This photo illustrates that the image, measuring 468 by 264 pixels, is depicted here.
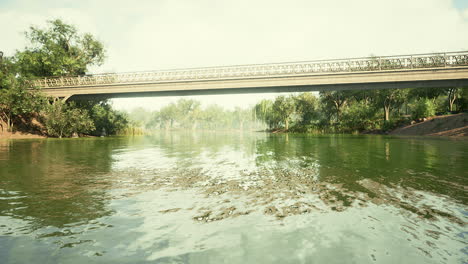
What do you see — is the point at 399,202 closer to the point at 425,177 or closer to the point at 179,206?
the point at 425,177

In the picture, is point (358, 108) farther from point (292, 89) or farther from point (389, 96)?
point (292, 89)

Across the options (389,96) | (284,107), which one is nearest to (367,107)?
(389,96)

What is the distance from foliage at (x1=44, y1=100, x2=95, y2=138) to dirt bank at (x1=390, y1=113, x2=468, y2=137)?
44770mm

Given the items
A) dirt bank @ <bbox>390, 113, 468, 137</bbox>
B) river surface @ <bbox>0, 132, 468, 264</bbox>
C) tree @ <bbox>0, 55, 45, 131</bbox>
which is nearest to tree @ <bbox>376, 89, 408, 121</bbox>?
dirt bank @ <bbox>390, 113, 468, 137</bbox>

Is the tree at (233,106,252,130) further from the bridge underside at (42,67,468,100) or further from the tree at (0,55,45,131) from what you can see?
the tree at (0,55,45,131)

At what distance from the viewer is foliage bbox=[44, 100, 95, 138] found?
2894 cm

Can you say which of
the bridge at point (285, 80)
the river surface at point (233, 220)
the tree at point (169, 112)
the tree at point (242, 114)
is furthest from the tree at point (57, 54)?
the tree at point (242, 114)

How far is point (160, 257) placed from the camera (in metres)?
2.28

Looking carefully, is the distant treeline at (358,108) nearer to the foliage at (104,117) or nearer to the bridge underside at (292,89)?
the foliage at (104,117)

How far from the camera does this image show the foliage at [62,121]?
94.9 ft

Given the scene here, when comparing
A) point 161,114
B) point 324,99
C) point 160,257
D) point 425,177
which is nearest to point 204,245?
point 160,257

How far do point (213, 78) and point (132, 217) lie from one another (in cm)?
2644

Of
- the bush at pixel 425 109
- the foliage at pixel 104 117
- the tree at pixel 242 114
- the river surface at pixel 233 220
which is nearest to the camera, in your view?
the river surface at pixel 233 220

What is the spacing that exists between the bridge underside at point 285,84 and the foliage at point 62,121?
2.97 metres
